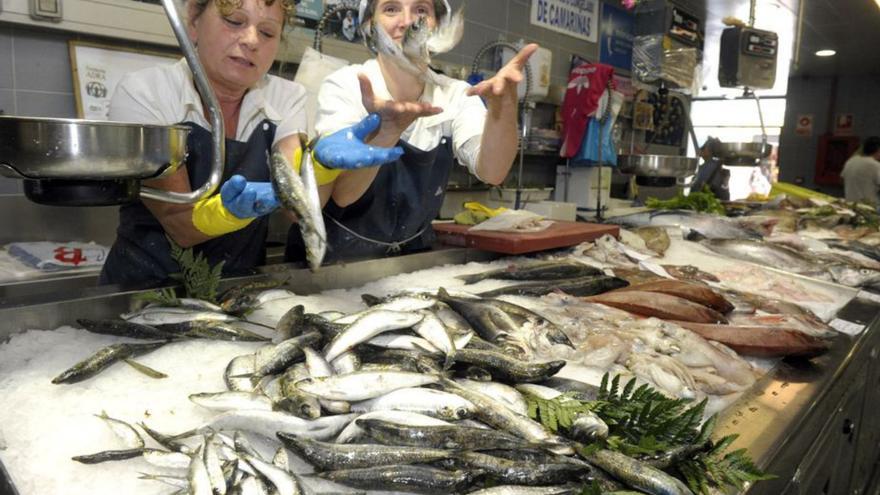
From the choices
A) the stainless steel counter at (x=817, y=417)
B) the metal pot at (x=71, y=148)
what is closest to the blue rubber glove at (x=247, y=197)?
the metal pot at (x=71, y=148)

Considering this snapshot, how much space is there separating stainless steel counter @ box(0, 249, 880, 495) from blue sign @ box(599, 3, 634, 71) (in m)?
6.50

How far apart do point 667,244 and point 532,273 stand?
4.82 ft

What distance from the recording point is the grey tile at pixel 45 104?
3.51 meters

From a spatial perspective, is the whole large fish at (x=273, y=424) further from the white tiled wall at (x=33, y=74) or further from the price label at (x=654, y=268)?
the white tiled wall at (x=33, y=74)

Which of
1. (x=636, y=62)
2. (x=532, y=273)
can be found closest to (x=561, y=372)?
(x=532, y=273)

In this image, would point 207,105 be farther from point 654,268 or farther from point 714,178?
point 714,178

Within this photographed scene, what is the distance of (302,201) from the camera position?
152cm

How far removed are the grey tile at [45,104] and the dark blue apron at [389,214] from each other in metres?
1.75

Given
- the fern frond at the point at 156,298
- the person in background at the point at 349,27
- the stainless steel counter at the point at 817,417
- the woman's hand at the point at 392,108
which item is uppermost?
the person in background at the point at 349,27

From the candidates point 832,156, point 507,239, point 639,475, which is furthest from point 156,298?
point 832,156

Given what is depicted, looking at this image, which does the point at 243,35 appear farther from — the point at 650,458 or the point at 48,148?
the point at 650,458

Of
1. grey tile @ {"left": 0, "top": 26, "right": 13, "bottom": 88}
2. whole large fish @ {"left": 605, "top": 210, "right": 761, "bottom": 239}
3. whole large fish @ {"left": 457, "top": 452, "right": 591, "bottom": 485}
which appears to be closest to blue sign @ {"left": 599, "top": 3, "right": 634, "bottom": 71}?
whole large fish @ {"left": 605, "top": 210, "right": 761, "bottom": 239}

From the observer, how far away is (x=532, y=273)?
8.70 feet

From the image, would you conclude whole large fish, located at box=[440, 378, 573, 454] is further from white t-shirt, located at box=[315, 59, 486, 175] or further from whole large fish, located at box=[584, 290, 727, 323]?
white t-shirt, located at box=[315, 59, 486, 175]
